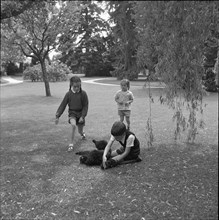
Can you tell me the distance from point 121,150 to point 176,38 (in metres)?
2.44

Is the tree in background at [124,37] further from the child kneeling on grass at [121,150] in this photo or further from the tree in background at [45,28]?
the tree in background at [45,28]

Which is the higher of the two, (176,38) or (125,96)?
(176,38)

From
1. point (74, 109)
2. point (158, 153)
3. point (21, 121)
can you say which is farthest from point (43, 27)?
point (158, 153)

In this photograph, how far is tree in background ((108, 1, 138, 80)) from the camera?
308cm

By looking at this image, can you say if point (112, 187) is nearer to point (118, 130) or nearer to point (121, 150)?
point (118, 130)

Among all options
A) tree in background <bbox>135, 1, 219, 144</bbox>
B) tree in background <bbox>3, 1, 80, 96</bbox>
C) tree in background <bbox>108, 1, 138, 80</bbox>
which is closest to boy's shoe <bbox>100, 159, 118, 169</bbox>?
tree in background <bbox>135, 1, 219, 144</bbox>

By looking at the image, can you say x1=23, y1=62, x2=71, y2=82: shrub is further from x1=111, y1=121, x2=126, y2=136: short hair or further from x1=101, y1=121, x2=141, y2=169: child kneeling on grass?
x1=111, y1=121, x2=126, y2=136: short hair

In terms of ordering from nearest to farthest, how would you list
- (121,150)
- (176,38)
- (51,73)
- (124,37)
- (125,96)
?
(124,37)
(176,38)
(121,150)
(125,96)
(51,73)

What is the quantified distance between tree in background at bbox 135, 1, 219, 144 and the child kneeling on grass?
36.0 inches

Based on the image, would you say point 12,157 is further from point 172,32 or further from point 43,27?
point 43,27

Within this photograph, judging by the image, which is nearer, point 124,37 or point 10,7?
point 124,37

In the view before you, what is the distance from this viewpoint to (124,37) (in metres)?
3.73

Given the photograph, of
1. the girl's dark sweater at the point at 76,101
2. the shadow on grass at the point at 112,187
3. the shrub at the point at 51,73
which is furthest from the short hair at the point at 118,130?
the shrub at the point at 51,73

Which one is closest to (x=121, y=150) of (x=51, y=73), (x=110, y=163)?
(x=110, y=163)
